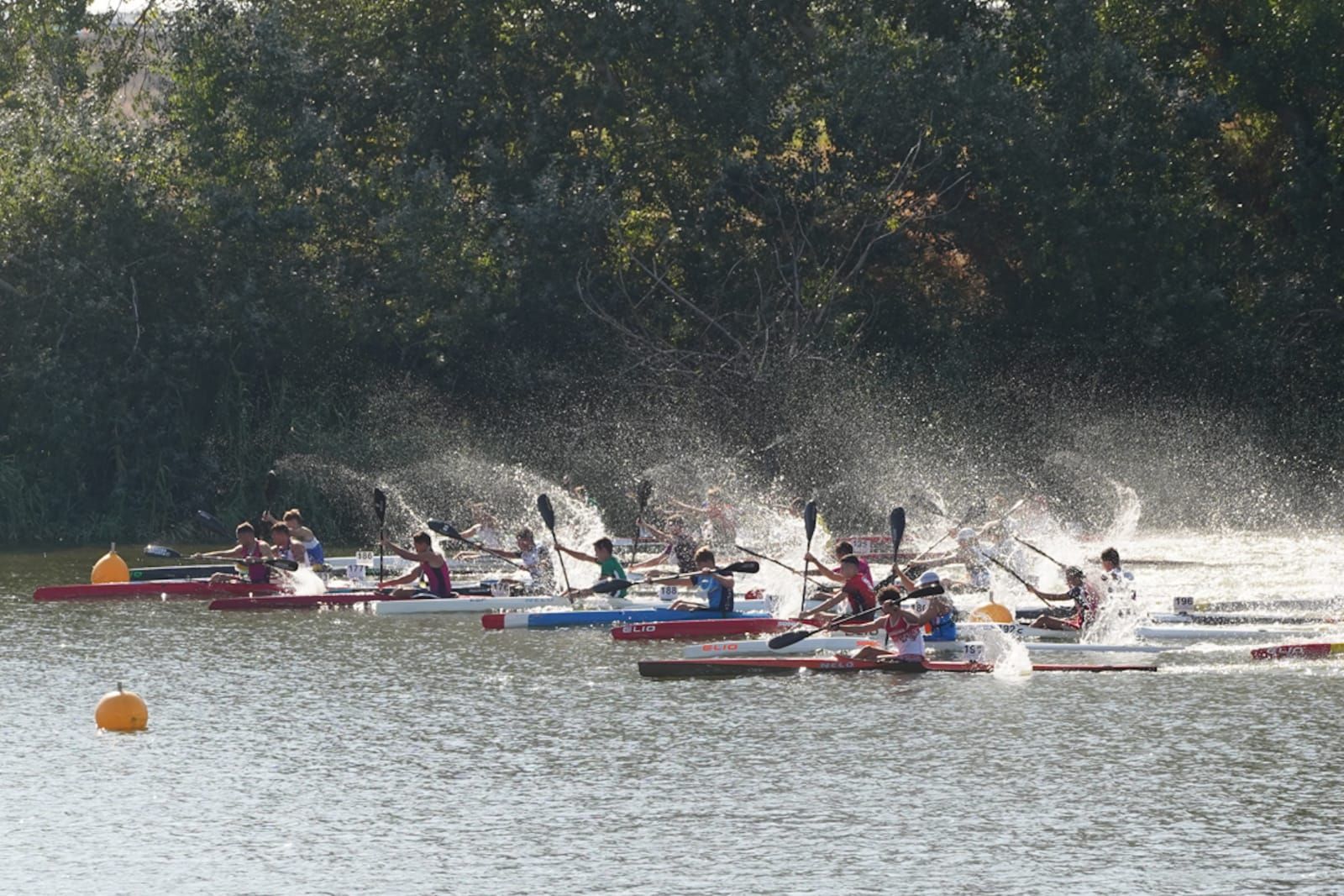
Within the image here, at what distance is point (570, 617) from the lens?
2614 centimetres

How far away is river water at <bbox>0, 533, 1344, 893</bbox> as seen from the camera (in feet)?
45.9

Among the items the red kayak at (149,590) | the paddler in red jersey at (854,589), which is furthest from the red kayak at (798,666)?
the red kayak at (149,590)

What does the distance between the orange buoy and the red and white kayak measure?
3.02 meters

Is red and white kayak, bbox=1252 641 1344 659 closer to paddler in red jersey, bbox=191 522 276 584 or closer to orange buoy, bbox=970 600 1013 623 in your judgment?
orange buoy, bbox=970 600 1013 623

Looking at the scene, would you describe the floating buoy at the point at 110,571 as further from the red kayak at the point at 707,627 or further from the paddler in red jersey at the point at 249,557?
the red kayak at the point at 707,627

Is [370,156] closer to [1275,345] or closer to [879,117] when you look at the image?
[879,117]

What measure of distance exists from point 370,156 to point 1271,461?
71.4 feet

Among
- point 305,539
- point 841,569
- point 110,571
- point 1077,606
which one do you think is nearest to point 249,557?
point 305,539

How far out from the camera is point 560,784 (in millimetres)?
16688

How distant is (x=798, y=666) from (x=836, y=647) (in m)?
1.28

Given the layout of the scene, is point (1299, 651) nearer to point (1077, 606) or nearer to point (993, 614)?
point (1077, 606)

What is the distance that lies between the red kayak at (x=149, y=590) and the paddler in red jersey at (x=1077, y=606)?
457 inches

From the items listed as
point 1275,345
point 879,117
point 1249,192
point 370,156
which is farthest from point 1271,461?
point 370,156

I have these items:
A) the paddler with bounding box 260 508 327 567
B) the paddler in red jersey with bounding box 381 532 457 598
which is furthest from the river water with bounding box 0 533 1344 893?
the paddler with bounding box 260 508 327 567
